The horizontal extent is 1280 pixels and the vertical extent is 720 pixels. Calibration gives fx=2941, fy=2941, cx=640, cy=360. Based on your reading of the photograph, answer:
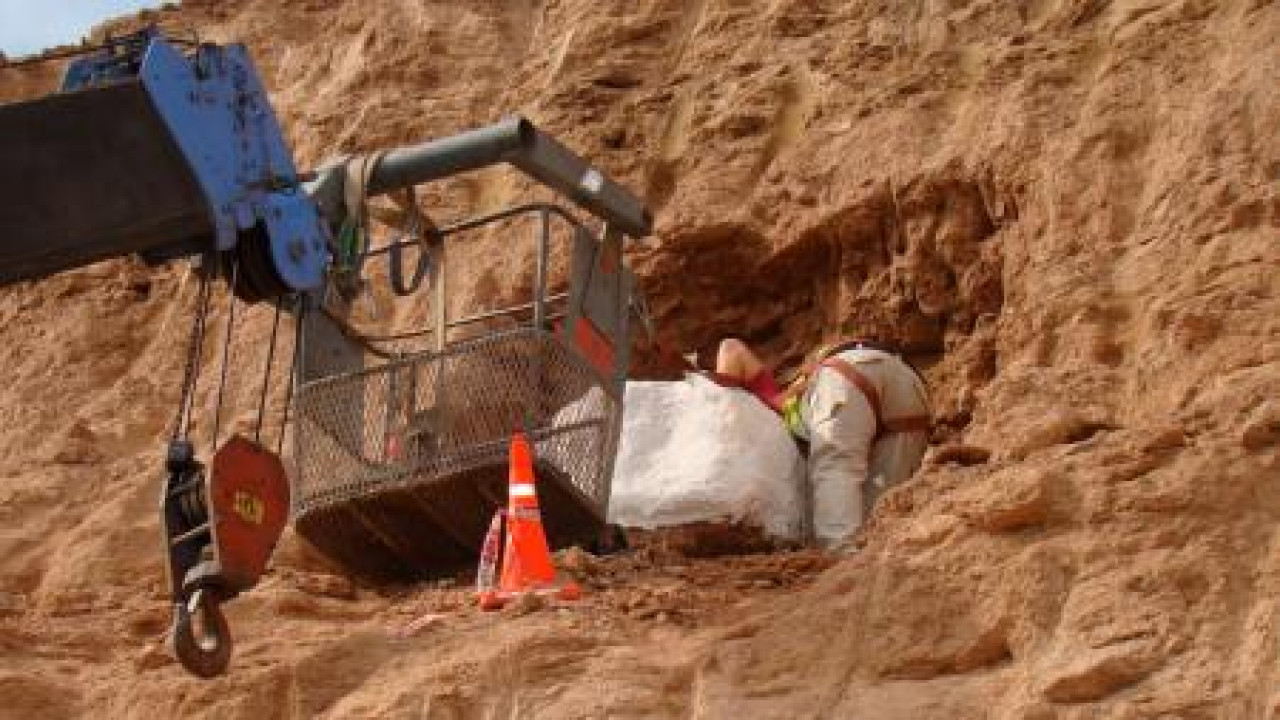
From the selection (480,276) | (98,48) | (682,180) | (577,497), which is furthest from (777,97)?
(98,48)

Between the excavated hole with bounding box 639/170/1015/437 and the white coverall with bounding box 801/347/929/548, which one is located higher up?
the excavated hole with bounding box 639/170/1015/437

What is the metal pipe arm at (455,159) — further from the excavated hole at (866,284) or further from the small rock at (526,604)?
the excavated hole at (866,284)

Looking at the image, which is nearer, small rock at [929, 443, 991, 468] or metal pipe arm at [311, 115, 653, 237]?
metal pipe arm at [311, 115, 653, 237]

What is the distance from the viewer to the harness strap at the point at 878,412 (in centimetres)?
1228

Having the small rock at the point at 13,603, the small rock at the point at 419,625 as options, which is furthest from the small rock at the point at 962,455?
the small rock at the point at 13,603

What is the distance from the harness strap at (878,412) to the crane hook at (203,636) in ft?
12.4

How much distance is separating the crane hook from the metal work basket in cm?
232

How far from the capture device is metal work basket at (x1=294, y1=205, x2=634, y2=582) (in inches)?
455

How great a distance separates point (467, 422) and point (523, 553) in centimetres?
89

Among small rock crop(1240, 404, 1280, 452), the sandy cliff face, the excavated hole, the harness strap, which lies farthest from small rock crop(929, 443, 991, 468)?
small rock crop(1240, 404, 1280, 452)

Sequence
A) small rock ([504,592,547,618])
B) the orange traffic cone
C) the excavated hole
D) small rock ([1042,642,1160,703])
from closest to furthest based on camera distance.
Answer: small rock ([1042,642,1160,703])
small rock ([504,592,547,618])
the orange traffic cone
the excavated hole

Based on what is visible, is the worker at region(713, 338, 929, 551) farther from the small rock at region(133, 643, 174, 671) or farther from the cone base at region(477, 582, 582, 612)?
the small rock at region(133, 643, 174, 671)

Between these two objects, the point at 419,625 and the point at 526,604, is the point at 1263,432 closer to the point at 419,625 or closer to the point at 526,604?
the point at 526,604

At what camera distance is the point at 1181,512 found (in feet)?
30.3
